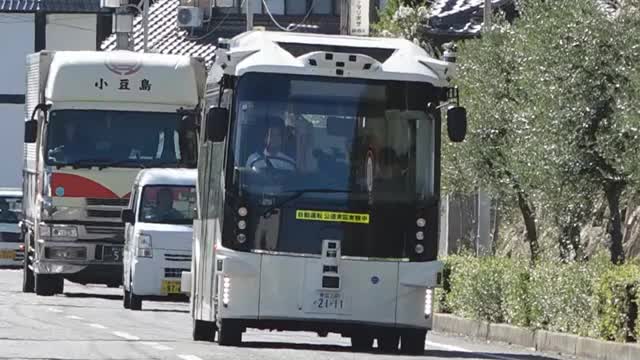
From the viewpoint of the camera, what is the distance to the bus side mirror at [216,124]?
18.8 meters

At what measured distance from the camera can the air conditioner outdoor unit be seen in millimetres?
57009

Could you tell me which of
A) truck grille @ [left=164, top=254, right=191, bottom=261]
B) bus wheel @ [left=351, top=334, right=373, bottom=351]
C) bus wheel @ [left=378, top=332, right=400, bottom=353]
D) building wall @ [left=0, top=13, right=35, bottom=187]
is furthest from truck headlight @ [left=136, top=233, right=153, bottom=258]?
building wall @ [left=0, top=13, right=35, bottom=187]

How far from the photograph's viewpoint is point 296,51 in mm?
19266

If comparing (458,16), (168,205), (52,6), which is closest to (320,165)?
(168,205)

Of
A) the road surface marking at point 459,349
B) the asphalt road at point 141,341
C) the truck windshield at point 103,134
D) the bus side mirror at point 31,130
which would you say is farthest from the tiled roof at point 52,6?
the road surface marking at point 459,349

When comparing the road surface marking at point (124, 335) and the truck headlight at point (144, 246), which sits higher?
the truck headlight at point (144, 246)

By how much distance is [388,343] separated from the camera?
20.6 metres

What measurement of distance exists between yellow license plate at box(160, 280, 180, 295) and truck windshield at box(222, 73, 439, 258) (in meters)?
10.5

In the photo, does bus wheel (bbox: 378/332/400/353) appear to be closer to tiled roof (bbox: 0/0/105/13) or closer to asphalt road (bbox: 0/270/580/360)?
asphalt road (bbox: 0/270/580/360)

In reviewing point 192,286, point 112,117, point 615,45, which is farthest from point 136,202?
point 615,45

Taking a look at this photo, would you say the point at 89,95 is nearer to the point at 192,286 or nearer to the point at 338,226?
the point at 192,286

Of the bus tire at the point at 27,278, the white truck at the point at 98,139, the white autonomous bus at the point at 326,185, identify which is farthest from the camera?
the bus tire at the point at 27,278

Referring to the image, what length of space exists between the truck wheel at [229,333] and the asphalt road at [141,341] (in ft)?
0.49

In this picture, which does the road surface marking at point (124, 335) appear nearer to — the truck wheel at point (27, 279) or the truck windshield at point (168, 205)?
the truck windshield at point (168, 205)
